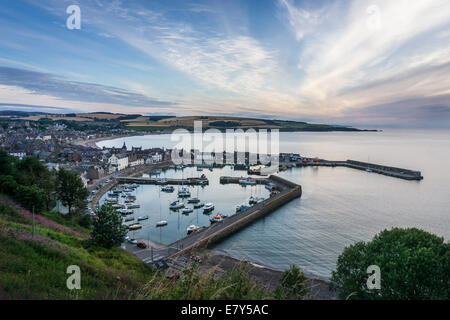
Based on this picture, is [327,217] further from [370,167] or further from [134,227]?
[370,167]

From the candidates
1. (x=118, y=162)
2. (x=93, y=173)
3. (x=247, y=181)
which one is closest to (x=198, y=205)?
(x=247, y=181)

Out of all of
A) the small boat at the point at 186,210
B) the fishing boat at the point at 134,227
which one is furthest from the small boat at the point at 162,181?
the fishing boat at the point at 134,227

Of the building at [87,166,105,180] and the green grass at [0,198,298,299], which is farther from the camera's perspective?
the building at [87,166,105,180]

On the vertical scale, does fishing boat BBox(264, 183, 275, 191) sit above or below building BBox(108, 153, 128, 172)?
below

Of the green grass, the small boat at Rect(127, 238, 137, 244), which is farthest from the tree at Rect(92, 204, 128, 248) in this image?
the small boat at Rect(127, 238, 137, 244)

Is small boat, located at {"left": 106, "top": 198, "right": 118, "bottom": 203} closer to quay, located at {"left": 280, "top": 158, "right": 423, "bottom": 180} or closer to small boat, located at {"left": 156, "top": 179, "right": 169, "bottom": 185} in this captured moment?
small boat, located at {"left": 156, "top": 179, "right": 169, "bottom": 185}

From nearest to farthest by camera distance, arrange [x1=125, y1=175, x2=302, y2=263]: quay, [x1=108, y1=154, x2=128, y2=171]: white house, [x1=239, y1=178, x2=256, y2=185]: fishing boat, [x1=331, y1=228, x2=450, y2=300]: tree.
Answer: [x1=331, y1=228, x2=450, y2=300]: tree
[x1=125, y1=175, x2=302, y2=263]: quay
[x1=239, y1=178, x2=256, y2=185]: fishing boat
[x1=108, y1=154, x2=128, y2=171]: white house
